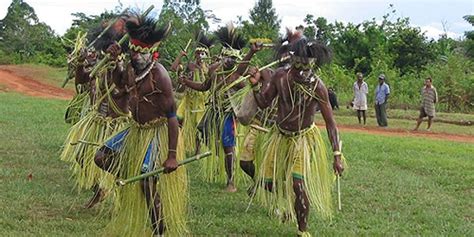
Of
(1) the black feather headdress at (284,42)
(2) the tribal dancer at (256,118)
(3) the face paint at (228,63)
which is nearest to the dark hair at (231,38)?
(3) the face paint at (228,63)

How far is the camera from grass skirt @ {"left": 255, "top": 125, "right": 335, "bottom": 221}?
490cm

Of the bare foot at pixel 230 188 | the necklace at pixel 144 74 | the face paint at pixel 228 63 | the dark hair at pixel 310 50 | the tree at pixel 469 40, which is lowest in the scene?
the bare foot at pixel 230 188

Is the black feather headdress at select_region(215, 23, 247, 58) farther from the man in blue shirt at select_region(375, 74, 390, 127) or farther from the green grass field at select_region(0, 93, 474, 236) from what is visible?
the man in blue shirt at select_region(375, 74, 390, 127)

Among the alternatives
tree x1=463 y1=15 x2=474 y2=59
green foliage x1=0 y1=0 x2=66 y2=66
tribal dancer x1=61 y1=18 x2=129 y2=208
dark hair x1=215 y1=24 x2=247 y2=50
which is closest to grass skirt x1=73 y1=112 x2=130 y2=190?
tribal dancer x1=61 y1=18 x2=129 y2=208

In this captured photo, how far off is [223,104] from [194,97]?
1602 mm

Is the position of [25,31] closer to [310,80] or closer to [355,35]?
[355,35]

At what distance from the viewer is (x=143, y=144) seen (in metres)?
4.54

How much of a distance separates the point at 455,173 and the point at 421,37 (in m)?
18.0

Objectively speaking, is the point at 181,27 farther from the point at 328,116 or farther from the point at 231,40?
the point at 328,116

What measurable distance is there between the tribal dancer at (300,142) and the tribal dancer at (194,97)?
2.87m

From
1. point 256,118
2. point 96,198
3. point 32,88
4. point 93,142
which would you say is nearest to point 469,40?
point 32,88

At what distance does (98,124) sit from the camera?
5.95 m

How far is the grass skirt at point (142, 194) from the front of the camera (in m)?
4.48

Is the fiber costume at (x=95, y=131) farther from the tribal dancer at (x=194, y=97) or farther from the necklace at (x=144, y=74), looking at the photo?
the tribal dancer at (x=194, y=97)
